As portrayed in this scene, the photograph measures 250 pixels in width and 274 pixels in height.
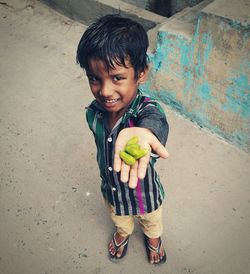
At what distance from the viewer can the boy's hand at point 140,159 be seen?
3.74 ft

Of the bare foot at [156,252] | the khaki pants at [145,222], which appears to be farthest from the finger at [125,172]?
the bare foot at [156,252]

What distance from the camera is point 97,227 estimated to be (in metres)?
2.26

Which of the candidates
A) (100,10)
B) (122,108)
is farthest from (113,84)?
(100,10)

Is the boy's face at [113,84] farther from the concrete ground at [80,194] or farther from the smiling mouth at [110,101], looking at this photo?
the concrete ground at [80,194]

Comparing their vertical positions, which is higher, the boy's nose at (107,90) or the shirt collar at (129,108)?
the boy's nose at (107,90)

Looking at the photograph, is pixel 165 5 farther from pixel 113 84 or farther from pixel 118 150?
pixel 118 150

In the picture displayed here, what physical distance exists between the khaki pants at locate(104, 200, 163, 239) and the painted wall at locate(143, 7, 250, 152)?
109 cm

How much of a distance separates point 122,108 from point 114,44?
0.98 ft

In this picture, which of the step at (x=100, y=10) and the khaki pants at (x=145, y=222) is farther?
the step at (x=100, y=10)

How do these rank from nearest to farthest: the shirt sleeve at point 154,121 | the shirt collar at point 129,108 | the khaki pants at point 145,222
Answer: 1. the shirt sleeve at point 154,121
2. the shirt collar at point 129,108
3. the khaki pants at point 145,222

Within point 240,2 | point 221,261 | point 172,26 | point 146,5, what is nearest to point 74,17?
point 146,5

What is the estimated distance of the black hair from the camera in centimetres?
130

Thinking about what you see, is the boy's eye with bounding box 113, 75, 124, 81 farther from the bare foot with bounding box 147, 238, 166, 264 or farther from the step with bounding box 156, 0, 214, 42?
the step with bounding box 156, 0, 214, 42

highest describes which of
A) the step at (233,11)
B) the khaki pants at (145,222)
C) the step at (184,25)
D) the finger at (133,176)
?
the step at (233,11)
